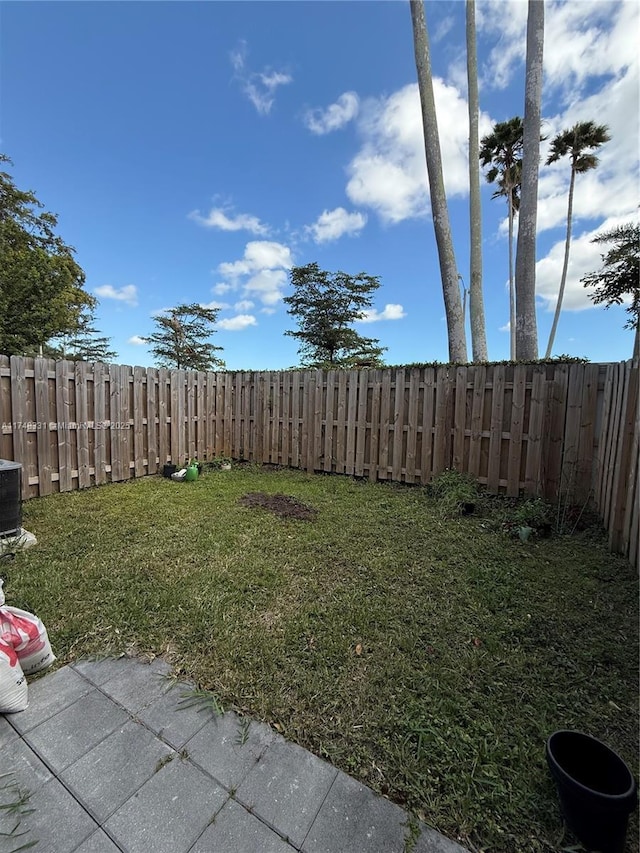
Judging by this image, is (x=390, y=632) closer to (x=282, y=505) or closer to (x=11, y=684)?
(x=11, y=684)

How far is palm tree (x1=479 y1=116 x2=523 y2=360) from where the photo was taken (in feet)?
38.5

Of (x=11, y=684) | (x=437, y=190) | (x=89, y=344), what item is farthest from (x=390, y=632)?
(x=89, y=344)

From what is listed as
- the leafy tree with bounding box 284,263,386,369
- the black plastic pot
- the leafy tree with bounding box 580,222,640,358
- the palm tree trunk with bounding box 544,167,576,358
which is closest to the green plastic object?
the black plastic pot

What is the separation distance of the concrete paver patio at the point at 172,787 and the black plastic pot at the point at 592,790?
15.7 inches

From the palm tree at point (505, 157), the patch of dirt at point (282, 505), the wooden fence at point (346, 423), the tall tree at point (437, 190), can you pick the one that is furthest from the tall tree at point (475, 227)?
the patch of dirt at point (282, 505)

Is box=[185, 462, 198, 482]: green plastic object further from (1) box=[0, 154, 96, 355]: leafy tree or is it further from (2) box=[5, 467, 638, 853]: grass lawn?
(1) box=[0, 154, 96, 355]: leafy tree

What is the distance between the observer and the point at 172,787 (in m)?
1.19

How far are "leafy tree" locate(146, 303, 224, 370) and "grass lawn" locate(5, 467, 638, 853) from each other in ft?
53.9

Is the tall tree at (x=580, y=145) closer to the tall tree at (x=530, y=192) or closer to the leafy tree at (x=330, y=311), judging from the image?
the leafy tree at (x=330, y=311)

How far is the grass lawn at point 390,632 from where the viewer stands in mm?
1278

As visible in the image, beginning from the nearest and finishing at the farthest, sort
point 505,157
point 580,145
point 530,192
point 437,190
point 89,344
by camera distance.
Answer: point 530,192 → point 437,190 → point 580,145 → point 505,157 → point 89,344

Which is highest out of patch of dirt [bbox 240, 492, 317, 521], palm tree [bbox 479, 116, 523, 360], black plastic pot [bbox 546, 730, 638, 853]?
palm tree [bbox 479, 116, 523, 360]

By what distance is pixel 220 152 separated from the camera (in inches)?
312

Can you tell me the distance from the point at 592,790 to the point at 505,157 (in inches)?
665
